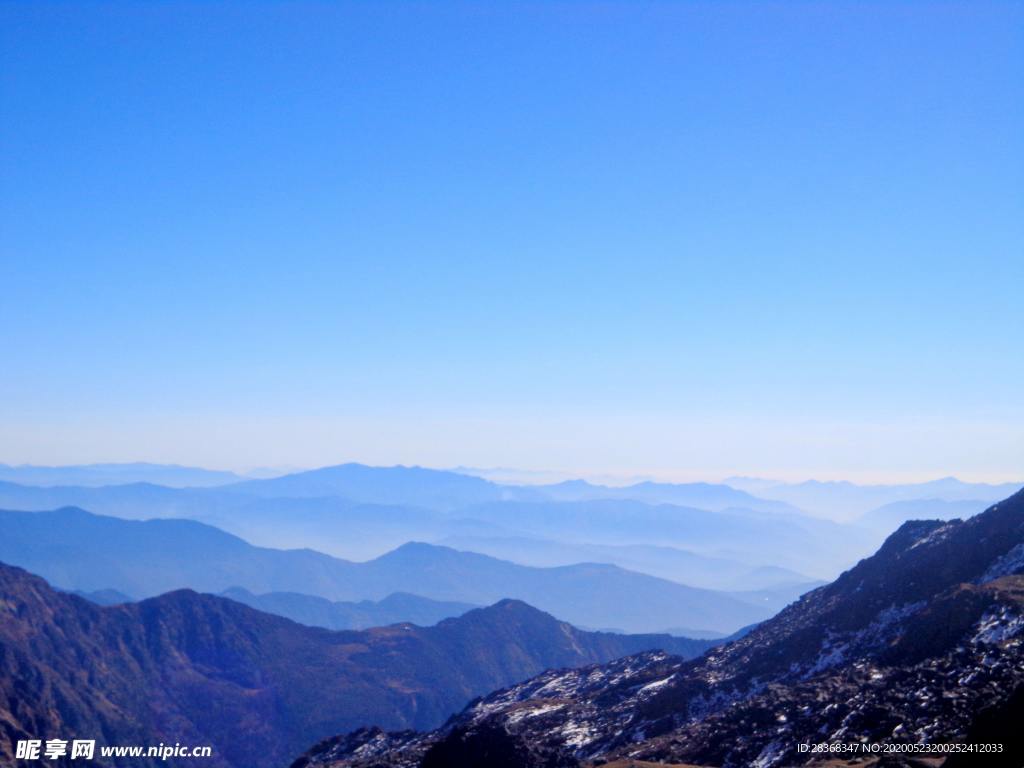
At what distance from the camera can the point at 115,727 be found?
16525 cm

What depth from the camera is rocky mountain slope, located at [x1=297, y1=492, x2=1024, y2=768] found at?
45.2 meters

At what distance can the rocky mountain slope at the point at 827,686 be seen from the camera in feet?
148

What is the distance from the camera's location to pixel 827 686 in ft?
179

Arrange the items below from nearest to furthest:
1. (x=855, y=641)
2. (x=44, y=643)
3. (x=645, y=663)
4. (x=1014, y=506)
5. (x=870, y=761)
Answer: (x=870, y=761) < (x=855, y=641) < (x=1014, y=506) < (x=645, y=663) < (x=44, y=643)

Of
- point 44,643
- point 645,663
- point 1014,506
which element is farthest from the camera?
point 44,643

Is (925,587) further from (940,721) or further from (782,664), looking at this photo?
(940,721)

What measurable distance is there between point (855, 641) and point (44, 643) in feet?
645

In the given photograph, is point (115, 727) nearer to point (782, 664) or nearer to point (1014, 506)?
point (782, 664)

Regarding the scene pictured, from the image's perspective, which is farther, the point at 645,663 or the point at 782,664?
the point at 645,663

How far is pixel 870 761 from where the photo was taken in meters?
39.0

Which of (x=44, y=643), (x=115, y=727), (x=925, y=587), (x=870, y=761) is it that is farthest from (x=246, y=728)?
(x=870, y=761)

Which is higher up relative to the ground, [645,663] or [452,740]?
[452,740]

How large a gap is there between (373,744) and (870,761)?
2887 inches

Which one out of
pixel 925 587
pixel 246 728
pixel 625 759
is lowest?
pixel 246 728
